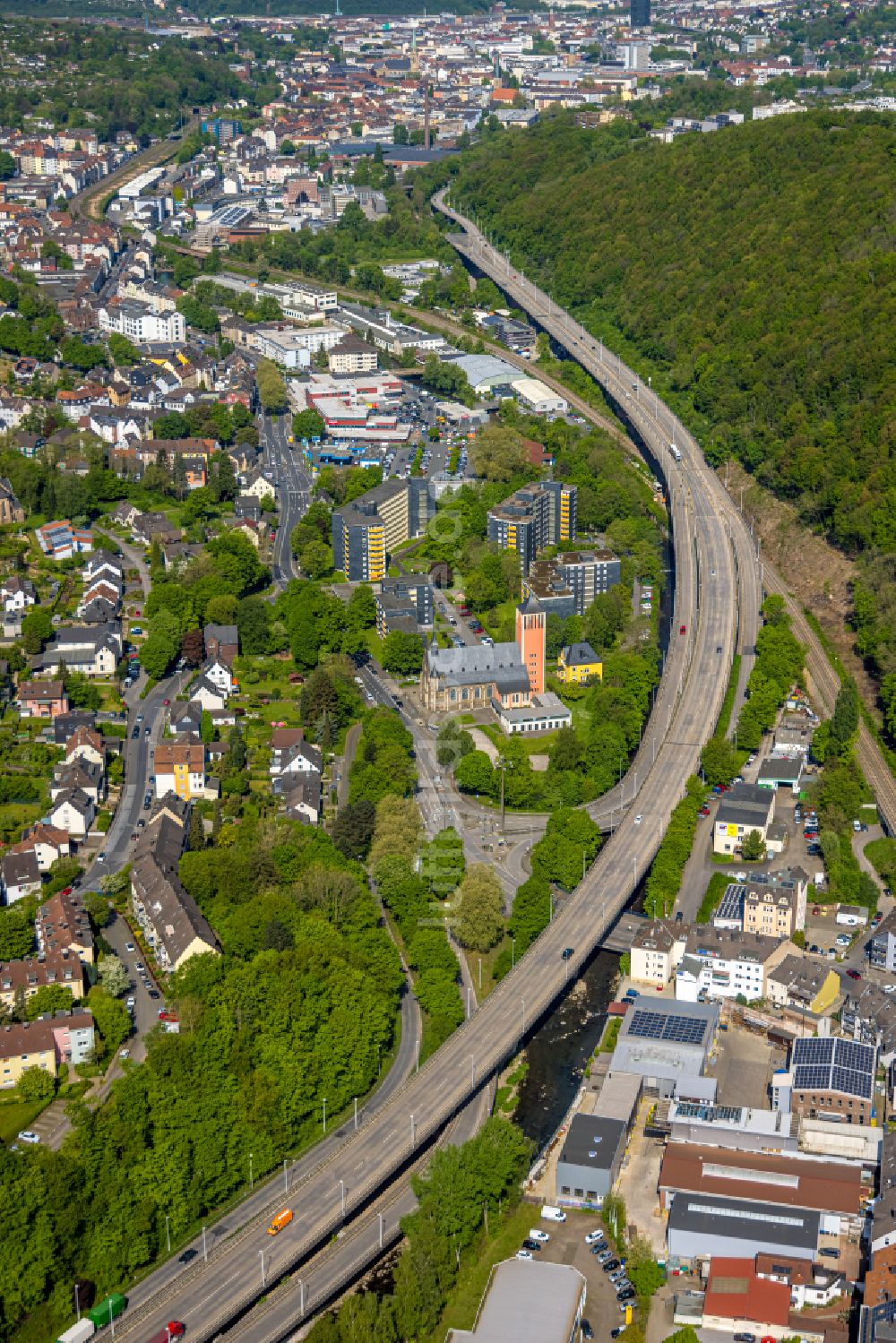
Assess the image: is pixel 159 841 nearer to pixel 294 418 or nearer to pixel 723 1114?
pixel 723 1114

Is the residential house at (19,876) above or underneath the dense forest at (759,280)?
underneath

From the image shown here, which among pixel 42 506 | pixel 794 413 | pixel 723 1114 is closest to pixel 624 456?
pixel 794 413

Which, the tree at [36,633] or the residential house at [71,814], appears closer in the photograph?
the residential house at [71,814]

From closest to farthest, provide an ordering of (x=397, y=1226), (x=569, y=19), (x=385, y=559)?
(x=397, y=1226) → (x=385, y=559) → (x=569, y=19)

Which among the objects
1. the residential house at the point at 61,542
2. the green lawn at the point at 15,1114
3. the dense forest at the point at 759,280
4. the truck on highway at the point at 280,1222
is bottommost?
the green lawn at the point at 15,1114

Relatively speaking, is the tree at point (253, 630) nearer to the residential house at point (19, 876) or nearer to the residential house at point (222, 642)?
the residential house at point (222, 642)

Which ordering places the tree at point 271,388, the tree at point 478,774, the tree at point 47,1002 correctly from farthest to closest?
the tree at point 271,388, the tree at point 478,774, the tree at point 47,1002

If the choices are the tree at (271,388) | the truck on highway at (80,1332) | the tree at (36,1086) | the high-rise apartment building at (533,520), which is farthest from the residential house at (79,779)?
the tree at (271,388)

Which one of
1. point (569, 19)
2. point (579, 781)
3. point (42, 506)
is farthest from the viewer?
point (569, 19)
